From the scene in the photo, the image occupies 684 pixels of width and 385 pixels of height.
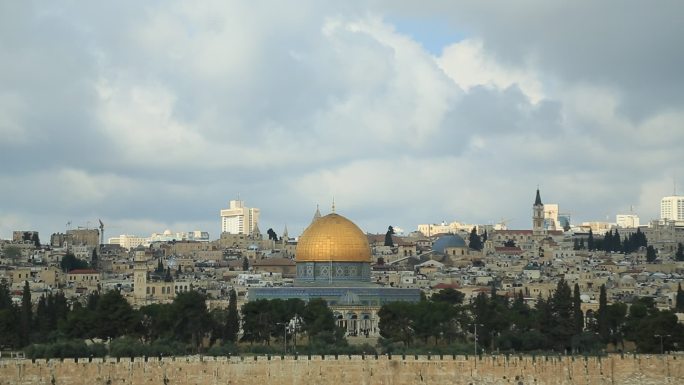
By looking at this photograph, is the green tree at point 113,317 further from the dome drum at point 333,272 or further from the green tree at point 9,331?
the dome drum at point 333,272

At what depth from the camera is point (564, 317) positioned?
263 ft

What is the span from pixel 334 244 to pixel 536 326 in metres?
21.3

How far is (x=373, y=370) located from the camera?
228 feet

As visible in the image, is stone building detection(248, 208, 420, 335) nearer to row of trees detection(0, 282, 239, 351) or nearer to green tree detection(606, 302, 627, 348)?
row of trees detection(0, 282, 239, 351)

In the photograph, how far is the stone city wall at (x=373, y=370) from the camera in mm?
67875

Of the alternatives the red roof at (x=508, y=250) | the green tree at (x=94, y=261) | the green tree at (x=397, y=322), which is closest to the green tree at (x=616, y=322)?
the green tree at (x=397, y=322)

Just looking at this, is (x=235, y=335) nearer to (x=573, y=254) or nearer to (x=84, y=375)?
(x=84, y=375)

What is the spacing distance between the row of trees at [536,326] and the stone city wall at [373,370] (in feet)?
15.0

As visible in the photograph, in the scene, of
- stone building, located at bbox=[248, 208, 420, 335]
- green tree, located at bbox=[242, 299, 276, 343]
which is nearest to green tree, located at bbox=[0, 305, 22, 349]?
green tree, located at bbox=[242, 299, 276, 343]

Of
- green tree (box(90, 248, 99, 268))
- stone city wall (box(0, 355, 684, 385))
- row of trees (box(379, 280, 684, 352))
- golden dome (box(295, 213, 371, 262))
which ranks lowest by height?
stone city wall (box(0, 355, 684, 385))

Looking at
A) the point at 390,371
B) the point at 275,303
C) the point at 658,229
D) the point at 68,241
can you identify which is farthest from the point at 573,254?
the point at 390,371

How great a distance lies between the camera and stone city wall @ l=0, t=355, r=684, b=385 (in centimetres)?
6788

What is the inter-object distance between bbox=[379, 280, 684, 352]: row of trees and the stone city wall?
4561 millimetres

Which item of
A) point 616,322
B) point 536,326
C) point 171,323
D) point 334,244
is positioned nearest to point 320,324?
point 171,323
